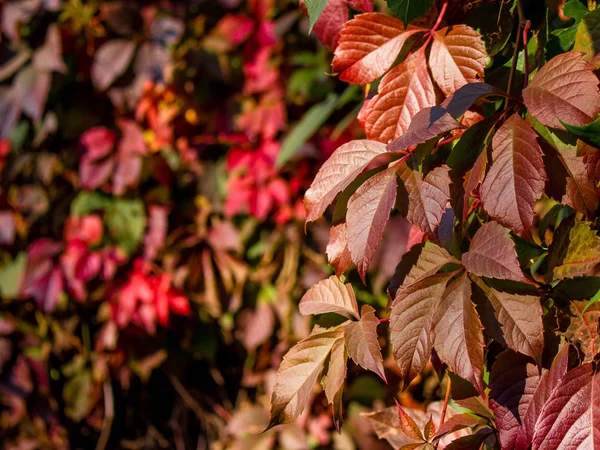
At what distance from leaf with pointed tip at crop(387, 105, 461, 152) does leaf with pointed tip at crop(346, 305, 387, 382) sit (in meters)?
0.22

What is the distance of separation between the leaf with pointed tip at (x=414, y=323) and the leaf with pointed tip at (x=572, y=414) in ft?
0.42

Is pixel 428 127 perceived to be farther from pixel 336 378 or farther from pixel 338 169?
pixel 336 378

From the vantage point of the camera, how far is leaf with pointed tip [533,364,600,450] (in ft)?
2.13

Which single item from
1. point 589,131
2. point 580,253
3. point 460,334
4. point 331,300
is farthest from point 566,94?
point 331,300

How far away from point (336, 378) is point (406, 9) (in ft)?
1.46

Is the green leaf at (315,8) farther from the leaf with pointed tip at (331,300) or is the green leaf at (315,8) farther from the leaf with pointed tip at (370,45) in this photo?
the leaf with pointed tip at (331,300)

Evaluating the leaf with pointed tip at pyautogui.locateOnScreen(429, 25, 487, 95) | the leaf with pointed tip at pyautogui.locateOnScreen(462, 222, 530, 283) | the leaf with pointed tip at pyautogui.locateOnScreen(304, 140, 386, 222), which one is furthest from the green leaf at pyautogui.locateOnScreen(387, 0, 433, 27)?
the leaf with pointed tip at pyautogui.locateOnScreen(462, 222, 530, 283)

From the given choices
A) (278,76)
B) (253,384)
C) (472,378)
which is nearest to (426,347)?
(472,378)

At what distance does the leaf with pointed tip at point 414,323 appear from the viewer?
0.71 metres

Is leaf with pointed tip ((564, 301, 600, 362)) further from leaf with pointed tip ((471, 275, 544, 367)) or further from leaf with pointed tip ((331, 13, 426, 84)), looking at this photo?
leaf with pointed tip ((331, 13, 426, 84))

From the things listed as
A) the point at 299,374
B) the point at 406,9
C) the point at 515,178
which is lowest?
the point at 299,374

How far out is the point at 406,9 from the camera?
812mm

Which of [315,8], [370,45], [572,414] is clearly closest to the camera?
[572,414]

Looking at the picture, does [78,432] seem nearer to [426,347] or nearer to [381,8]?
[381,8]
